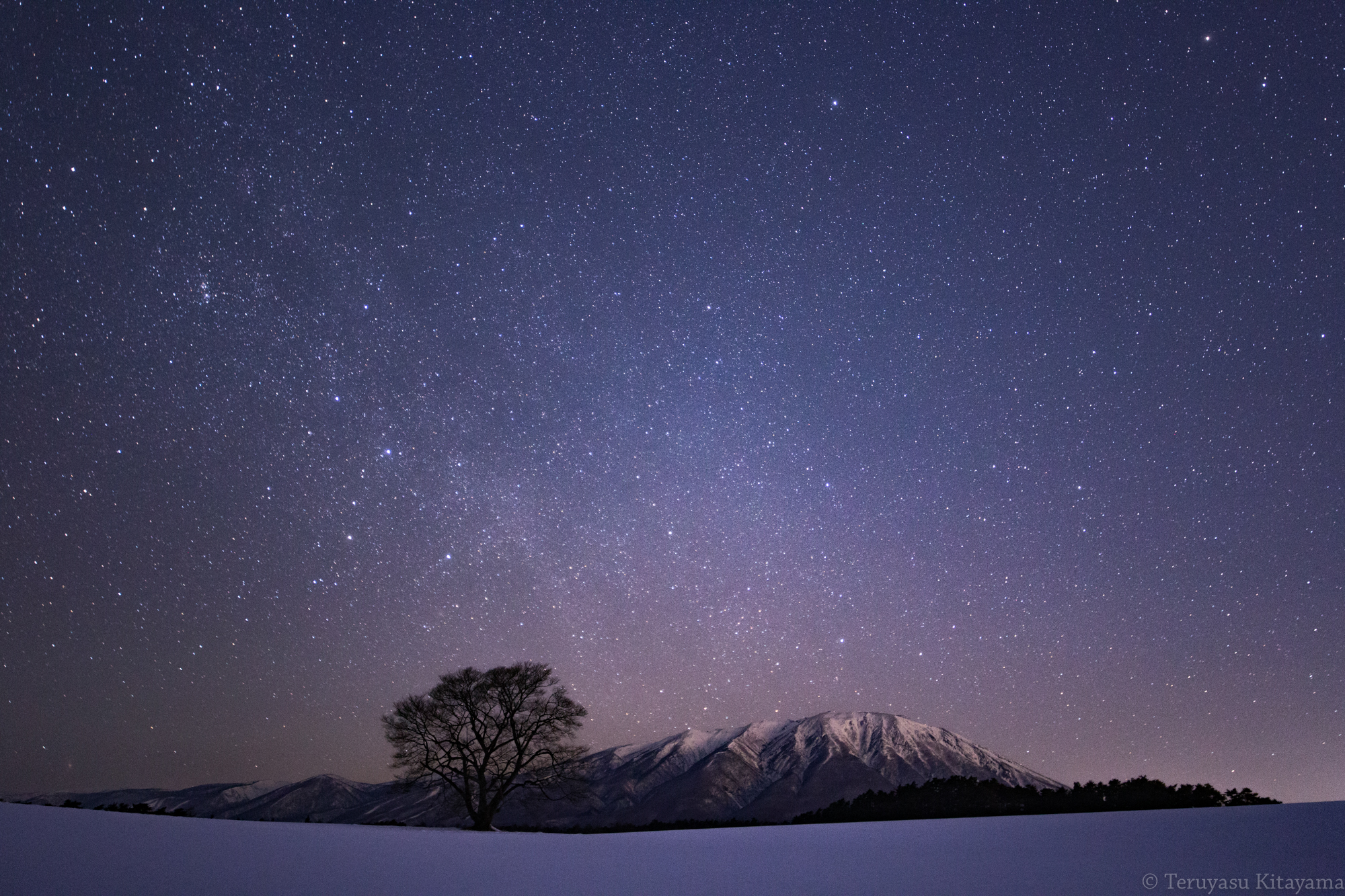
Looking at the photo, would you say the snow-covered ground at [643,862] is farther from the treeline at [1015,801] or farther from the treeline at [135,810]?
the treeline at [1015,801]

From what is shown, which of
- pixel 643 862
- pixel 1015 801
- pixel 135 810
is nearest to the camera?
pixel 643 862

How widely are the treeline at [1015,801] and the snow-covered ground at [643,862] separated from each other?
13024 millimetres

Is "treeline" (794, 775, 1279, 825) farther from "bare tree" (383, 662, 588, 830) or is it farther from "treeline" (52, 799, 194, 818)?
"treeline" (52, 799, 194, 818)

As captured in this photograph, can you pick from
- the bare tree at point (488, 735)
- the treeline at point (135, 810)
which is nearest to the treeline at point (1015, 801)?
the bare tree at point (488, 735)

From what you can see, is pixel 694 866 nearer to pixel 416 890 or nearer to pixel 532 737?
pixel 416 890

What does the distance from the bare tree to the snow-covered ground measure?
1861cm

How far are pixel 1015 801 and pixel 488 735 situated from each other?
22.6m

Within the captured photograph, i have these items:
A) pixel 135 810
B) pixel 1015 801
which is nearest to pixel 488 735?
pixel 135 810

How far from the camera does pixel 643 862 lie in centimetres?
912

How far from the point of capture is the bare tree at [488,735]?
97.9 feet

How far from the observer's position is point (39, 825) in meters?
7.47

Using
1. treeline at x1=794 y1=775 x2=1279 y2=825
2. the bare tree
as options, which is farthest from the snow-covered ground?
the bare tree

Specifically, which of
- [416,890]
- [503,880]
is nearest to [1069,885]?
[503,880]

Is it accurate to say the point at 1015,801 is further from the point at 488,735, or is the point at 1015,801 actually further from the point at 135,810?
the point at 135,810
